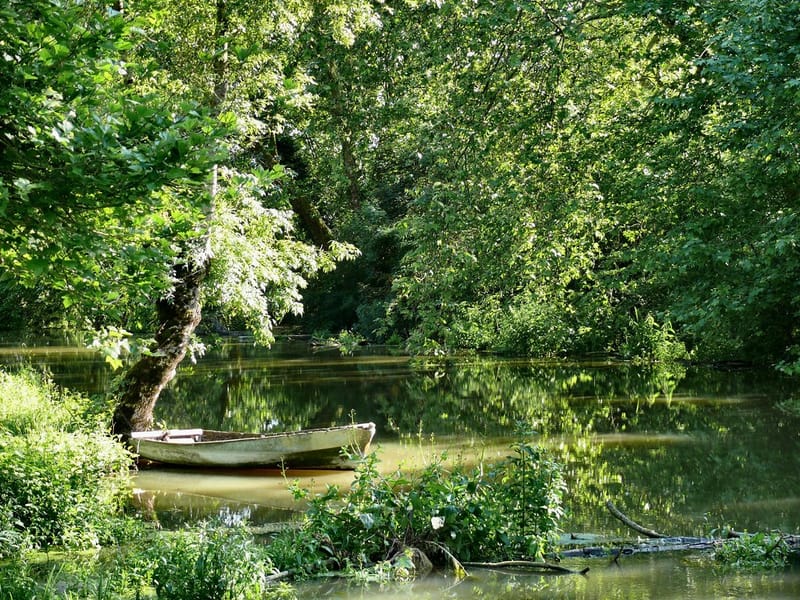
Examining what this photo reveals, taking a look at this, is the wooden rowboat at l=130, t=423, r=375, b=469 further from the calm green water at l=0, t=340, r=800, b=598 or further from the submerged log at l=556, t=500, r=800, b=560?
A: the submerged log at l=556, t=500, r=800, b=560

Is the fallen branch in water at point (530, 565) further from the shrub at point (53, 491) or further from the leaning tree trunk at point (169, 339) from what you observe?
the leaning tree trunk at point (169, 339)

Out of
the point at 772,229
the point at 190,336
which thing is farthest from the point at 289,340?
the point at 772,229

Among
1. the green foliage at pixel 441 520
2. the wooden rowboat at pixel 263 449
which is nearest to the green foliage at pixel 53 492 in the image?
the green foliage at pixel 441 520

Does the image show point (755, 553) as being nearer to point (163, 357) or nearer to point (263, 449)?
point (263, 449)

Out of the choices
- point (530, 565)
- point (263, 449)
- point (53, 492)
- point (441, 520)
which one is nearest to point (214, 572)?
point (441, 520)

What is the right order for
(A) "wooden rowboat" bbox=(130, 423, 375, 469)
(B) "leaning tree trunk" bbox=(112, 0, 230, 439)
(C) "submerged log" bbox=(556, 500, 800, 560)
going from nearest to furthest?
(C) "submerged log" bbox=(556, 500, 800, 560)
(A) "wooden rowboat" bbox=(130, 423, 375, 469)
(B) "leaning tree trunk" bbox=(112, 0, 230, 439)

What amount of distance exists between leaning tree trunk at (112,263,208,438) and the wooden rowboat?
17.4 inches

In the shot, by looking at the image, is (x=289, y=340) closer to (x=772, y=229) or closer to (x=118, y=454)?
(x=118, y=454)

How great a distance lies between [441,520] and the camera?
325 inches

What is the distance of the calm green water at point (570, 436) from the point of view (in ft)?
26.0

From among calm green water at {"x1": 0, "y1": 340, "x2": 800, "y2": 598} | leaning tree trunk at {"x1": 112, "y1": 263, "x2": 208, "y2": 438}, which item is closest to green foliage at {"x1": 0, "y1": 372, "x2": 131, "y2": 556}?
calm green water at {"x1": 0, "y1": 340, "x2": 800, "y2": 598}

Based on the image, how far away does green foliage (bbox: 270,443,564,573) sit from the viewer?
27.0ft

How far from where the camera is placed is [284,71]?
52.7ft

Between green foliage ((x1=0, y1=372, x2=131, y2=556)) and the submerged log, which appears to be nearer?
the submerged log
